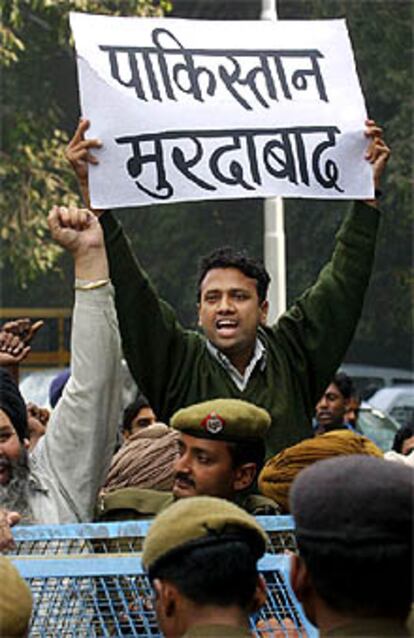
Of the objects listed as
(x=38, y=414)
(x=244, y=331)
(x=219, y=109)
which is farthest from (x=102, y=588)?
(x=38, y=414)

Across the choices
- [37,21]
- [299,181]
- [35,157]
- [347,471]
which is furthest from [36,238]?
[347,471]

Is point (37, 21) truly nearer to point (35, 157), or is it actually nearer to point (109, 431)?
point (35, 157)

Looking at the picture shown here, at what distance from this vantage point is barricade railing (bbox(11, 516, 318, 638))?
12.1 ft

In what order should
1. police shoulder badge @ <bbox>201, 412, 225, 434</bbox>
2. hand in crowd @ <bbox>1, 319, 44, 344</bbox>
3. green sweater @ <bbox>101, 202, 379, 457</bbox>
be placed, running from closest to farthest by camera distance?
police shoulder badge @ <bbox>201, 412, 225, 434</bbox>, green sweater @ <bbox>101, 202, 379, 457</bbox>, hand in crowd @ <bbox>1, 319, 44, 344</bbox>

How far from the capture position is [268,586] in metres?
3.92

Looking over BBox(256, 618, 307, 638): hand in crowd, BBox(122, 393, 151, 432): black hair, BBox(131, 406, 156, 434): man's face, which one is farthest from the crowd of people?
BBox(122, 393, 151, 432): black hair

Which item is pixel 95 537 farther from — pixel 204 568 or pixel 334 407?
pixel 334 407

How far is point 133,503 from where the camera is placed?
436cm

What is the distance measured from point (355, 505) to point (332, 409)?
24.1ft

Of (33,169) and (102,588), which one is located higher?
(33,169)

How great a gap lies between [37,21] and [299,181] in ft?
46.4

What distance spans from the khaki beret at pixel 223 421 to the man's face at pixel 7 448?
0.44 m

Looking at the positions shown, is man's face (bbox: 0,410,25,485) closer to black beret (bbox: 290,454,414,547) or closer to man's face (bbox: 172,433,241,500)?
man's face (bbox: 172,433,241,500)

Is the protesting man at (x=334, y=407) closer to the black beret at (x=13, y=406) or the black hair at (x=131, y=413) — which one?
the black hair at (x=131, y=413)
